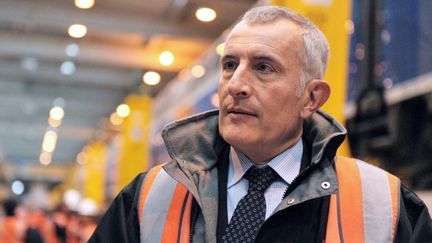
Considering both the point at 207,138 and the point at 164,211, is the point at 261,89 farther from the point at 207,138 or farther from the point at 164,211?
the point at 164,211

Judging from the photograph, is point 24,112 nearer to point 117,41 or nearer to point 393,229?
point 117,41

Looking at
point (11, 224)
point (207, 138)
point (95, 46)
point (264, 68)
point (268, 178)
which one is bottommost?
point (268, 178)

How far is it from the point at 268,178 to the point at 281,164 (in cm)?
5

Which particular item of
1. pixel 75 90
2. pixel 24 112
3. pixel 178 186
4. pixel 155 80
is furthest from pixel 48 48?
pixel 178 186

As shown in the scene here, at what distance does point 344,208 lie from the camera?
5.64ft

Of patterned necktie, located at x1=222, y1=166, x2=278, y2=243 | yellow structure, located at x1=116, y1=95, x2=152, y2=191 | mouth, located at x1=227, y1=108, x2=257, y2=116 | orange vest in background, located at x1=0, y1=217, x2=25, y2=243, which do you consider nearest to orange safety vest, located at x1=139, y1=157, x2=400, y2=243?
patterned necktie, located at x1=222, y1=166, x2=278, y2=243

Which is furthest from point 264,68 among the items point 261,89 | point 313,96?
point 313,96

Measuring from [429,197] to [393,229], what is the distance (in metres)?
3.40

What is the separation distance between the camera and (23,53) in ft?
45.6

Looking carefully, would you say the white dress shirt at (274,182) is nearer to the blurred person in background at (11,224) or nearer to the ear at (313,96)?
the ear at (313,96)

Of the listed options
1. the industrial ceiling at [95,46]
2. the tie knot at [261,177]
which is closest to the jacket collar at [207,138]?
the tie knot at [261,177]

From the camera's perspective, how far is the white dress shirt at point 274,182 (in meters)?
1.78

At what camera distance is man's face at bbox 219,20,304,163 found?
1741 millimetres

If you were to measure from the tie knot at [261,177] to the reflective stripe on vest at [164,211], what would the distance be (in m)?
0.15
